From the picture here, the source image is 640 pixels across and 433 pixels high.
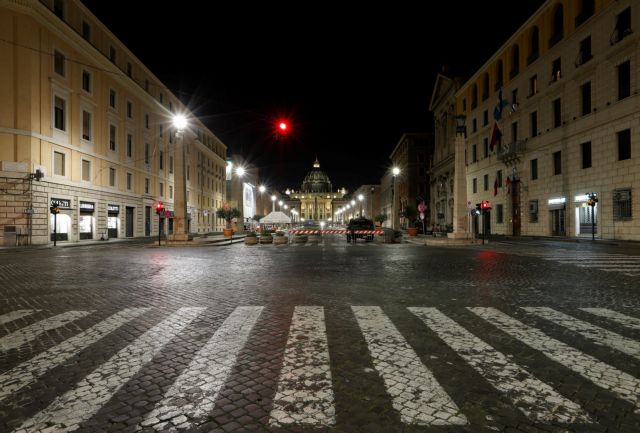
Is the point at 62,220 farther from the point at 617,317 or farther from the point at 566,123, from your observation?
the point at 566,123

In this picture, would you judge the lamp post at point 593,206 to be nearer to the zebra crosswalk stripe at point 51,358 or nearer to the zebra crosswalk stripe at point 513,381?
the zebra crosswalk stripe at point 513,381

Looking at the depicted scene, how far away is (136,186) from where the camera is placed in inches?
1576

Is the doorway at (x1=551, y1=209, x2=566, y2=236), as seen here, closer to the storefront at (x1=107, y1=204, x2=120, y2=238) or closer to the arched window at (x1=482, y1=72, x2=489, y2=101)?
the arched window at (x1=482, y1=72, x2=489, y2=101)

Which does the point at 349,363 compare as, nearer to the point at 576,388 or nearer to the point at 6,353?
the point at 576,388

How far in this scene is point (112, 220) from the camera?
3553cm

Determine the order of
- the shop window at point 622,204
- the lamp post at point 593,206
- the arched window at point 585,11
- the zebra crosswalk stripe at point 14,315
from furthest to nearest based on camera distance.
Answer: the arched window at point 585,11
the lamp post at point 593,206
the shop window at point 622,204
the zebra crosswalk stripe at point 14,315

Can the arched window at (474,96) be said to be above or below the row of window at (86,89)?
above

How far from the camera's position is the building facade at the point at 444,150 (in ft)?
174

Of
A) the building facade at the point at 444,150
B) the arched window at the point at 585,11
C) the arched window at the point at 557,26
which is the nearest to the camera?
the arched window at the point at 585,11

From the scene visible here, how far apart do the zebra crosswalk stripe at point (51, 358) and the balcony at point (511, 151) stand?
36.2 m

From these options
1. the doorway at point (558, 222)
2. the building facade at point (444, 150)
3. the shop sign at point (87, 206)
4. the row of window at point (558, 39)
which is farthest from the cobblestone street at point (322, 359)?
the building facade at point (444, 150)

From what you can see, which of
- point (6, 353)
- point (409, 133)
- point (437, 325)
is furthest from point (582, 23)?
point (409, 133)

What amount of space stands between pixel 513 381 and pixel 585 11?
3236 cm

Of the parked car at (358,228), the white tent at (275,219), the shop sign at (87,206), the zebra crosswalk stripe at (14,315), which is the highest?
the shop sign at (87,206)
